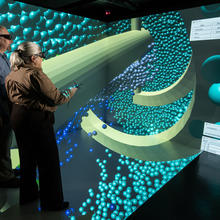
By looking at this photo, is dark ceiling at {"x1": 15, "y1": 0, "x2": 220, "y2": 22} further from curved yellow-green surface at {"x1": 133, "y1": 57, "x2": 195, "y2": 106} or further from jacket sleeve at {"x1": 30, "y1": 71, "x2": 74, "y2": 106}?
jacket sleeve at {"x1": 30, "y1": 71, "x2": 74, "y2": 106}

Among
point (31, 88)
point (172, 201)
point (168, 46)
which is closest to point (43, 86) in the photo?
point (31, 88)

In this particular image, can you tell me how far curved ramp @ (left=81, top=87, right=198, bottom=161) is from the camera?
2.02 metres

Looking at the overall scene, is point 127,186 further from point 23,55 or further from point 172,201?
point 23,55

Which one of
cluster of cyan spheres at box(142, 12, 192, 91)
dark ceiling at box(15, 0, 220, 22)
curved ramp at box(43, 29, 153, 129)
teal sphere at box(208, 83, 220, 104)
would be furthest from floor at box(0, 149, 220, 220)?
dark ceiling at box(15, 0, 220, 22)

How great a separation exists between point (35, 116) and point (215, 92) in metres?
1.58

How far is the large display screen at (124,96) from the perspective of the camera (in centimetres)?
149

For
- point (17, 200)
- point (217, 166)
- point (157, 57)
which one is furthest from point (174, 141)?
point (17, 200)

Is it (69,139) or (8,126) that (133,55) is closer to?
(69,139)

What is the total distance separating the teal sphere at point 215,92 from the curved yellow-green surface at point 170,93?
0.20 meters

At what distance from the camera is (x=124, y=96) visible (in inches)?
98.6

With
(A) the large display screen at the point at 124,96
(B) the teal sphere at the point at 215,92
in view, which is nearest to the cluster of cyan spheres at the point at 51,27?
(A) the large display screen at the point at 124,96

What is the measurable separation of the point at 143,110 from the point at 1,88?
1.57 m

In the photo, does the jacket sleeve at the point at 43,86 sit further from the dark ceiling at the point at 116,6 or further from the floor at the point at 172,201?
the dark ceiling at the point at 116,6

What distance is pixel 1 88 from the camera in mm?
1227
